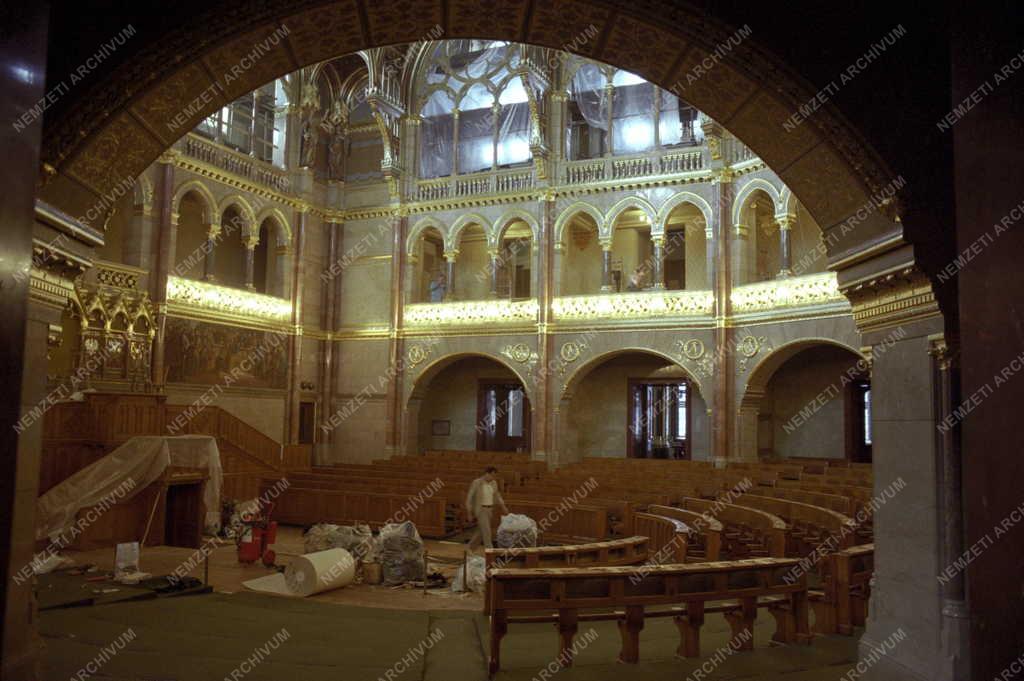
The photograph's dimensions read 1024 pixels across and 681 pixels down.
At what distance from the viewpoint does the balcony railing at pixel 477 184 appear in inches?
880

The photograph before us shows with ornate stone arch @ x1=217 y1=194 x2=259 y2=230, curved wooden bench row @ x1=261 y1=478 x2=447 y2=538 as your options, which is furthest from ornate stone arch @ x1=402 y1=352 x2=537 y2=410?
curved wooden bench row @ x1=261 y1=478 x2=447 y2=538

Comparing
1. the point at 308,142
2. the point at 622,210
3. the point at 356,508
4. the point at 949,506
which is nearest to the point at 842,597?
the point at 949,506

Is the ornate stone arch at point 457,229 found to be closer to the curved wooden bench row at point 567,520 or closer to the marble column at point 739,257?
the marble column at point 739,257

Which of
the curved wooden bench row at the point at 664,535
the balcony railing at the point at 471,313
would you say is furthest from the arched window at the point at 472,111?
the curved wooden bench row at the point at 664,535

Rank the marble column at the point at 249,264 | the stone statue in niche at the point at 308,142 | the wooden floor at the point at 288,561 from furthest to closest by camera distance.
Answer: the stone statue in niche at the point at 308,142 → the marble column at the point at 249,264 → the wooden floor at the point at 288,561

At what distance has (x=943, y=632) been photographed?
4.52m

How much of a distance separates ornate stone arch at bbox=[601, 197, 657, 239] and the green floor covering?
48.6ft

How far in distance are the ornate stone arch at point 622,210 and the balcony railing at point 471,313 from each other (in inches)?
112

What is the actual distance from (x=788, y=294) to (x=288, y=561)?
12522 mm

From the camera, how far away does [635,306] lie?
2064cm

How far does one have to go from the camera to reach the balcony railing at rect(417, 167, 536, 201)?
22359mm

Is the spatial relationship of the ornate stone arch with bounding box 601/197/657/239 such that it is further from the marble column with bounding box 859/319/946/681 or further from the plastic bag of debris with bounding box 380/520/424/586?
the marble column with bounding box 859/319/946/681

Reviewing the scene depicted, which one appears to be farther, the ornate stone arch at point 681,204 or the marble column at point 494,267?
the marble column at point 494,267

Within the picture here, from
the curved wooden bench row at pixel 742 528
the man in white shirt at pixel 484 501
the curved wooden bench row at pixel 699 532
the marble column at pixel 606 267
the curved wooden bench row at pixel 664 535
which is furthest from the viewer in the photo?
the marble column at pixel 606 267
